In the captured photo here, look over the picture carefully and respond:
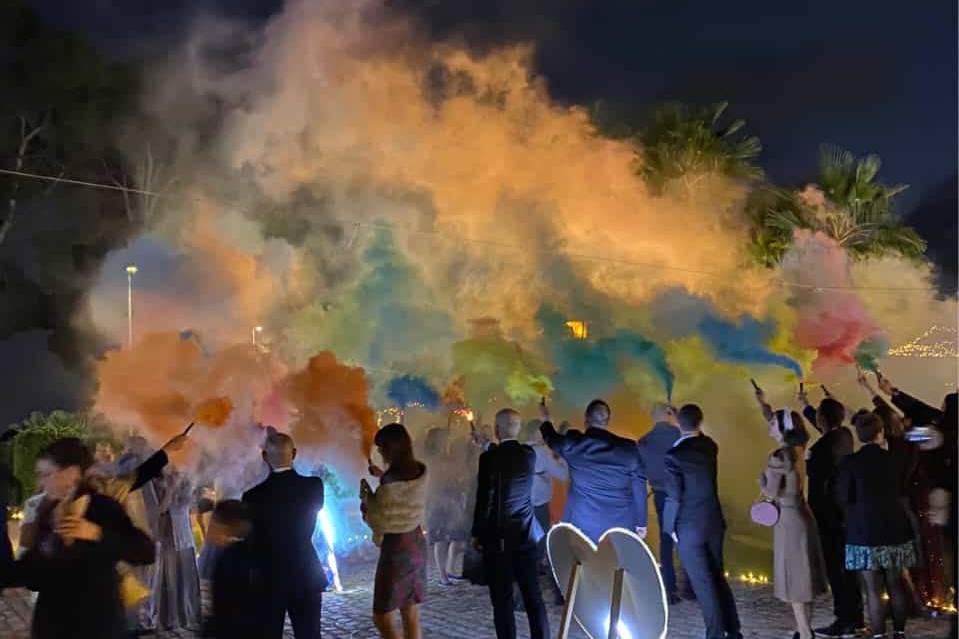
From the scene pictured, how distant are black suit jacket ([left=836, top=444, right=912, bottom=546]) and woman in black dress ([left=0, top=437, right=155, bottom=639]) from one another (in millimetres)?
4008

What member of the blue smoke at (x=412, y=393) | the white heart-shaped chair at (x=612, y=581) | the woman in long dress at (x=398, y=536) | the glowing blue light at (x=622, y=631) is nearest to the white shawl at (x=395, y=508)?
the woman in long dress at (x=398, y=536)

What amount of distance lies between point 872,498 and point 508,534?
86.8 inches

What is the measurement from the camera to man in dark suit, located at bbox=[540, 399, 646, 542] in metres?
5.77

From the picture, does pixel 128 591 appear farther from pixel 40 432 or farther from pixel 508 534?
pixel 40 432

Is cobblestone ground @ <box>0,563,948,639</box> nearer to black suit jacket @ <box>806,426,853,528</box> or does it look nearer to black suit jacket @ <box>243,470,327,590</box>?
black suit jacket @ <box>806,426,853,528</box>

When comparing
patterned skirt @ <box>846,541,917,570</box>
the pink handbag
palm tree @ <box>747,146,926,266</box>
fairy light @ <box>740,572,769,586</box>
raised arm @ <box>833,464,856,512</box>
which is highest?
palm tree @ <box>747,146,926,266</box>

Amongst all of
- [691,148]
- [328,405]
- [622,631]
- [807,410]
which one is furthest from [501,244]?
[622,631]

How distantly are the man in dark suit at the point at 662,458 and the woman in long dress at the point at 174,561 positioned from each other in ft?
10.6

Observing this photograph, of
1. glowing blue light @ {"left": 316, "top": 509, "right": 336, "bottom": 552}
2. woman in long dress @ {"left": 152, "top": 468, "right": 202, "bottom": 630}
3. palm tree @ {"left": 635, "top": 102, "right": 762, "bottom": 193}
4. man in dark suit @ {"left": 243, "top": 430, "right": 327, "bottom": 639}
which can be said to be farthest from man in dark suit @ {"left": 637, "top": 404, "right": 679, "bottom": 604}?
woman in long dress @ {"left": 152, "top": 468, "right": 202, "bottom": 630}

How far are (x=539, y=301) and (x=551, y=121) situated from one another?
57.6 inches

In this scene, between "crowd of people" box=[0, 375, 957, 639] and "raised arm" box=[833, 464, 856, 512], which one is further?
"raised arm" box=[833, 464, 856, 512]

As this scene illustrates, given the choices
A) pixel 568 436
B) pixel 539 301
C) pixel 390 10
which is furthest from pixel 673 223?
pixel 390 10

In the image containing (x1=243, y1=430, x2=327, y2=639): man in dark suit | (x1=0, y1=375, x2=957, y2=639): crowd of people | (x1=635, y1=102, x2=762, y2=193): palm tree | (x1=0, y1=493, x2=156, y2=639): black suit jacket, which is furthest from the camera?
(x1=635, y1=102, x2=762, y2=193): palm tree

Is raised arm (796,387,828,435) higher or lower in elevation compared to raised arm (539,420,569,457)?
higher
